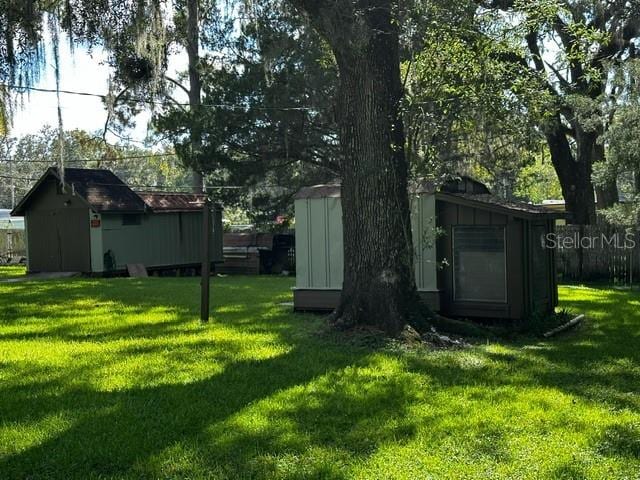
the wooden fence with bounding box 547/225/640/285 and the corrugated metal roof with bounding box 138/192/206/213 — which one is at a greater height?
the corrugated metal roof with bounding box 138/192/206/213

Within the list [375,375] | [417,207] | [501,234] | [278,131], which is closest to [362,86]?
[417,207]

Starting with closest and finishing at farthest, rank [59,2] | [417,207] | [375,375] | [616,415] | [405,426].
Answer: [405,426] → [616,415] → [375,375] → [59,2] → [417,207]

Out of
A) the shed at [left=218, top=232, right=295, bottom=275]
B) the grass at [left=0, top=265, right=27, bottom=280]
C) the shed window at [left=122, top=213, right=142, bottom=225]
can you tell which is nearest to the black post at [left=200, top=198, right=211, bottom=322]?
the grass at [left=0, top=265, right=27, bottom=280]

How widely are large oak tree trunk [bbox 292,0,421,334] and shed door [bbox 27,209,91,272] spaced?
574 inches

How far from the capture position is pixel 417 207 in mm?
9648

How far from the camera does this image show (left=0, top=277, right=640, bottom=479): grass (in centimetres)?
398

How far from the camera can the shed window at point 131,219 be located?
21766 mm

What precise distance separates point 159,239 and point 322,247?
13.8m

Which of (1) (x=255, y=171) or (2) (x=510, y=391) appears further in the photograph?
(1) (x=255, y=171)

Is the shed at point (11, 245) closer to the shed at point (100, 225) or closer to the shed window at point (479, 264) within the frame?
the shed at point (100, 225)

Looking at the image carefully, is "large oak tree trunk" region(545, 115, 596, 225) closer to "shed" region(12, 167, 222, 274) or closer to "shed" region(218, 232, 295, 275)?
"shed" region(218, 232, 295, 275)

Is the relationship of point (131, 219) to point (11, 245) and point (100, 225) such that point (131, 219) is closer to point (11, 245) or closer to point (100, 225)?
point (100, 225)

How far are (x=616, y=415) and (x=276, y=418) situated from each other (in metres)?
2.45

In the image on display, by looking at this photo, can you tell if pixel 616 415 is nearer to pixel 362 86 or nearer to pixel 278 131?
pixel 362 86
